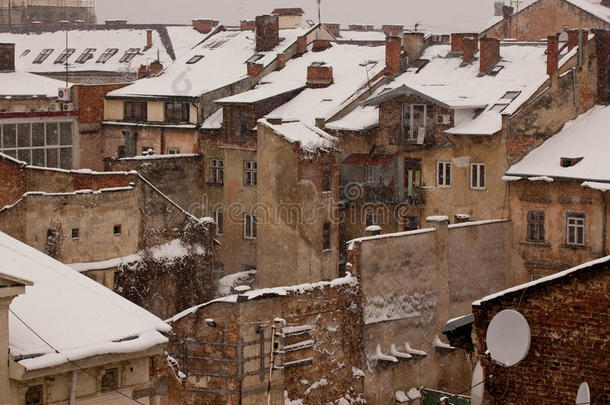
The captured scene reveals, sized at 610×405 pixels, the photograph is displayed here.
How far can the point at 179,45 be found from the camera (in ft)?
261

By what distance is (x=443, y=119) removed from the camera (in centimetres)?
4866

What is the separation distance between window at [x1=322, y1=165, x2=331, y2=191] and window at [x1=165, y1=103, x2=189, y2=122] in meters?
10.4

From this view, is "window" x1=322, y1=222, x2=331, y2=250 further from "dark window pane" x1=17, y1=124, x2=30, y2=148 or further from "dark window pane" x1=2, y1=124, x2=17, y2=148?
"dark window pane" x1=2, y1=124, x2=17, y2=148

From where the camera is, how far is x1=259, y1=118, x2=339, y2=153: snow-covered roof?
→ 4675 cm

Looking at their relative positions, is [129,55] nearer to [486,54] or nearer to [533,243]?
[486,54]

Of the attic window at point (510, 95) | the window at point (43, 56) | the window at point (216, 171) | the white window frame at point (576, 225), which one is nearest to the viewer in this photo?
the white window frame at point (576, 225)

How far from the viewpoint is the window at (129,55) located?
253 ft

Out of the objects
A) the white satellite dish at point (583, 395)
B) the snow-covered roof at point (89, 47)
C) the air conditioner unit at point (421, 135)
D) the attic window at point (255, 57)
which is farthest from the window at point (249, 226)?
the white satellite dish at point (583, 395)

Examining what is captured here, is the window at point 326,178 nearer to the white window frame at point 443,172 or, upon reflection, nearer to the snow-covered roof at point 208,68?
the white window frame at point 443,172

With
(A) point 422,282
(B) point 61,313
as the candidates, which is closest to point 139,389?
(B) point 61,313

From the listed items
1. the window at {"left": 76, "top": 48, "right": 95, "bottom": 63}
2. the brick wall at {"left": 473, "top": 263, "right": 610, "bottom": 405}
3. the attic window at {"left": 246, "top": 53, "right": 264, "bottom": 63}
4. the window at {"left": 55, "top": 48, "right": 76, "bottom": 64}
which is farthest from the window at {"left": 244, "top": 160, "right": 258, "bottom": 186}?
the brick wall at {"left": 473, "top": 263, "right": 610, "bottom": 405}

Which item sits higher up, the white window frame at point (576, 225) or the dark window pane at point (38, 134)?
the dark window pane at point (38, 134)

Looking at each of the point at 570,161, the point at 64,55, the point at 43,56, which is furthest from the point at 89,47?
the point at 570,161

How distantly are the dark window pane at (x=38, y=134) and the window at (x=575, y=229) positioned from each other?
78.0 feet
